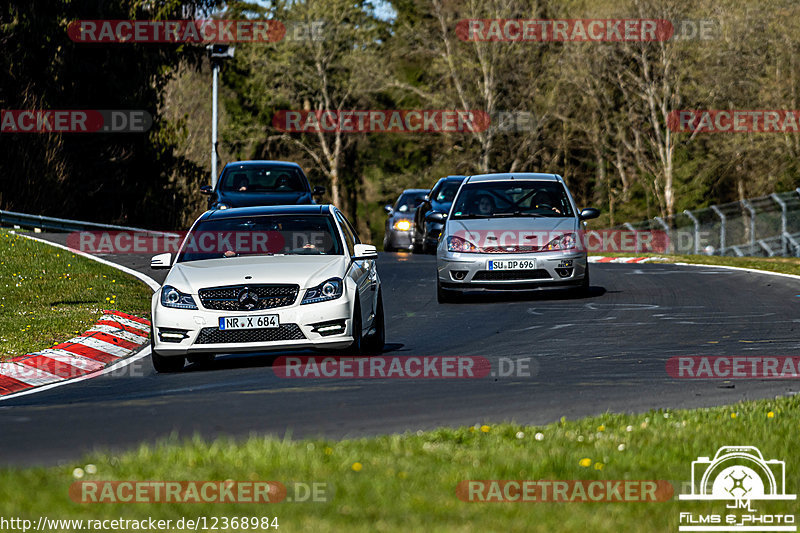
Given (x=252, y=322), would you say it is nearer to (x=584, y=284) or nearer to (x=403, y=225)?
(x=584, y=284)

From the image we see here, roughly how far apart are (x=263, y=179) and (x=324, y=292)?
15112 mm

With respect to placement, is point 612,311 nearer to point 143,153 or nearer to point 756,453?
point 756,453

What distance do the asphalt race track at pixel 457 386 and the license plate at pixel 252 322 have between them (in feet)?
1.45

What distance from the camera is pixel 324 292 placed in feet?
39.8

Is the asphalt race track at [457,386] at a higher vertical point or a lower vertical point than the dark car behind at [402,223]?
lower

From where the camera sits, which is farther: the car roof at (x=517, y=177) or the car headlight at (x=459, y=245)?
the car roof at (x=517, y=177)

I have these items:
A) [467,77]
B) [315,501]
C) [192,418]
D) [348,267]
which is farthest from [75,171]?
[315,501]

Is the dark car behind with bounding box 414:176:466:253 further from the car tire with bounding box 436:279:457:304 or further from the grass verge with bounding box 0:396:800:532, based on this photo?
the grass verge with bounding box 0:396:800:532

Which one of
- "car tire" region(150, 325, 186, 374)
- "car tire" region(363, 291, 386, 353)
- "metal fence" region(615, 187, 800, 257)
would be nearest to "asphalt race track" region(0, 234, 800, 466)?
"car tire" region(150, 325, 186, 374)

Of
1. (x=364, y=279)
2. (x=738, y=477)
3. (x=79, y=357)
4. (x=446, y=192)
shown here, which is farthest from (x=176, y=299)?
(x=446, y=192)

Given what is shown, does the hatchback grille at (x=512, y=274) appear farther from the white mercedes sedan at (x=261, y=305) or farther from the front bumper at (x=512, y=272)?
the white mercedes sedan at (x=261, y=305)

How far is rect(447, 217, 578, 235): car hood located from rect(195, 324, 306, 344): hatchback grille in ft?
22.6

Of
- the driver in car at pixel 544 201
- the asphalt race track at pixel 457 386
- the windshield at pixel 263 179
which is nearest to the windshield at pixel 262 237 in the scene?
the asphalt race track at pixel 457 386

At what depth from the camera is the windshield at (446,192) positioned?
28.8 metres
